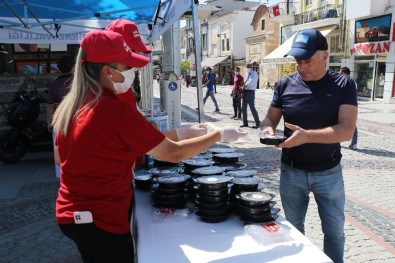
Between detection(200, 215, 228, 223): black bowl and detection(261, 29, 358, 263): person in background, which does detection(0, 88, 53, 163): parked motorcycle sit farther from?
detection(200, 215, 228, 223): black bowl

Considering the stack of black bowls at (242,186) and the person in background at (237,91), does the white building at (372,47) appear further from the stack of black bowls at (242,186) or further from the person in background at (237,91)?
the stack of black bowls at (242,186)

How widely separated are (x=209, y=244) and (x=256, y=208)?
34 centimetres

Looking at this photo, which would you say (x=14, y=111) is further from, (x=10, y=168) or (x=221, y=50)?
(x=221, y=50)

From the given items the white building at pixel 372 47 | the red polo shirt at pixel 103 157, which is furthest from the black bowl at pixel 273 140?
the white building at pixel 372 47

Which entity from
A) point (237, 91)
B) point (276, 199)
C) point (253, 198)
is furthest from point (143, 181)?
point (237, 91)

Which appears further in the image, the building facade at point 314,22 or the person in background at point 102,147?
the building facade at point 314,22

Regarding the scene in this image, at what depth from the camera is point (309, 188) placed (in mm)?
2369

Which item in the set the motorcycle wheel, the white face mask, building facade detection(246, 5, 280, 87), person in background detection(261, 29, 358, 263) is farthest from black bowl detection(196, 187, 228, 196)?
building facade detection(246, 5, 280, 87)

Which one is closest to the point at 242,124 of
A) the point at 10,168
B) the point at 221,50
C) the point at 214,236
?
the point at 10,168

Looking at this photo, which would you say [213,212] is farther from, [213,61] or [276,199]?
[213,61]

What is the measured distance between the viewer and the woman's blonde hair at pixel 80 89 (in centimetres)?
158

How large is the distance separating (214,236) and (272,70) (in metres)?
28.7

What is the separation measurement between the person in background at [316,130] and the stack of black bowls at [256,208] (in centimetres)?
38

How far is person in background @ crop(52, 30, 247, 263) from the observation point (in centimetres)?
152
